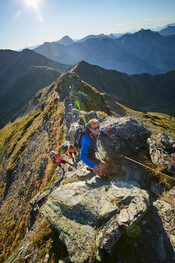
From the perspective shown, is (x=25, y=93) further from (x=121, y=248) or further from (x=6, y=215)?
(x=121, y=248)

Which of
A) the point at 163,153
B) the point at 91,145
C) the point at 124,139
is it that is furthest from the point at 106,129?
the point at 163,153

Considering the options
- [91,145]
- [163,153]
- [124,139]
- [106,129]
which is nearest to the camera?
[163,153]

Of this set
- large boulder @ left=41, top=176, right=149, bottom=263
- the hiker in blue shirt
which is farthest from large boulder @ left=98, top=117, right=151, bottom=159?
large boulder @ left=41, top=176, right=149, bottom=263

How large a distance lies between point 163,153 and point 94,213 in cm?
528

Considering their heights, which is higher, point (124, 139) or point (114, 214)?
point (124, 139)

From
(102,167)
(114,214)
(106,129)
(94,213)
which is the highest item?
(106,129)

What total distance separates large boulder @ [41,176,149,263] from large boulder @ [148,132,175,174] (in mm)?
2016

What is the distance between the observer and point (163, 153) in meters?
8.06

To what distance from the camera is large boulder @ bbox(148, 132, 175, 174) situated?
7.48 meters

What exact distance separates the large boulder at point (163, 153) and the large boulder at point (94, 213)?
6.62ft

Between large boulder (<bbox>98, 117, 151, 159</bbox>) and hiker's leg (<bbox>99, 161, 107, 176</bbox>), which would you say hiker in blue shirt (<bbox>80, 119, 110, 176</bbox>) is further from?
large boulder (<bbox>98, 117, 151, 159</bbox>)

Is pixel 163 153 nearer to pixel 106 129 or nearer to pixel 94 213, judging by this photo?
pixel 106 129

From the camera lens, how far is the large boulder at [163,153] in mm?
7483

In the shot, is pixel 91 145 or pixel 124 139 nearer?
pixel 91 145
